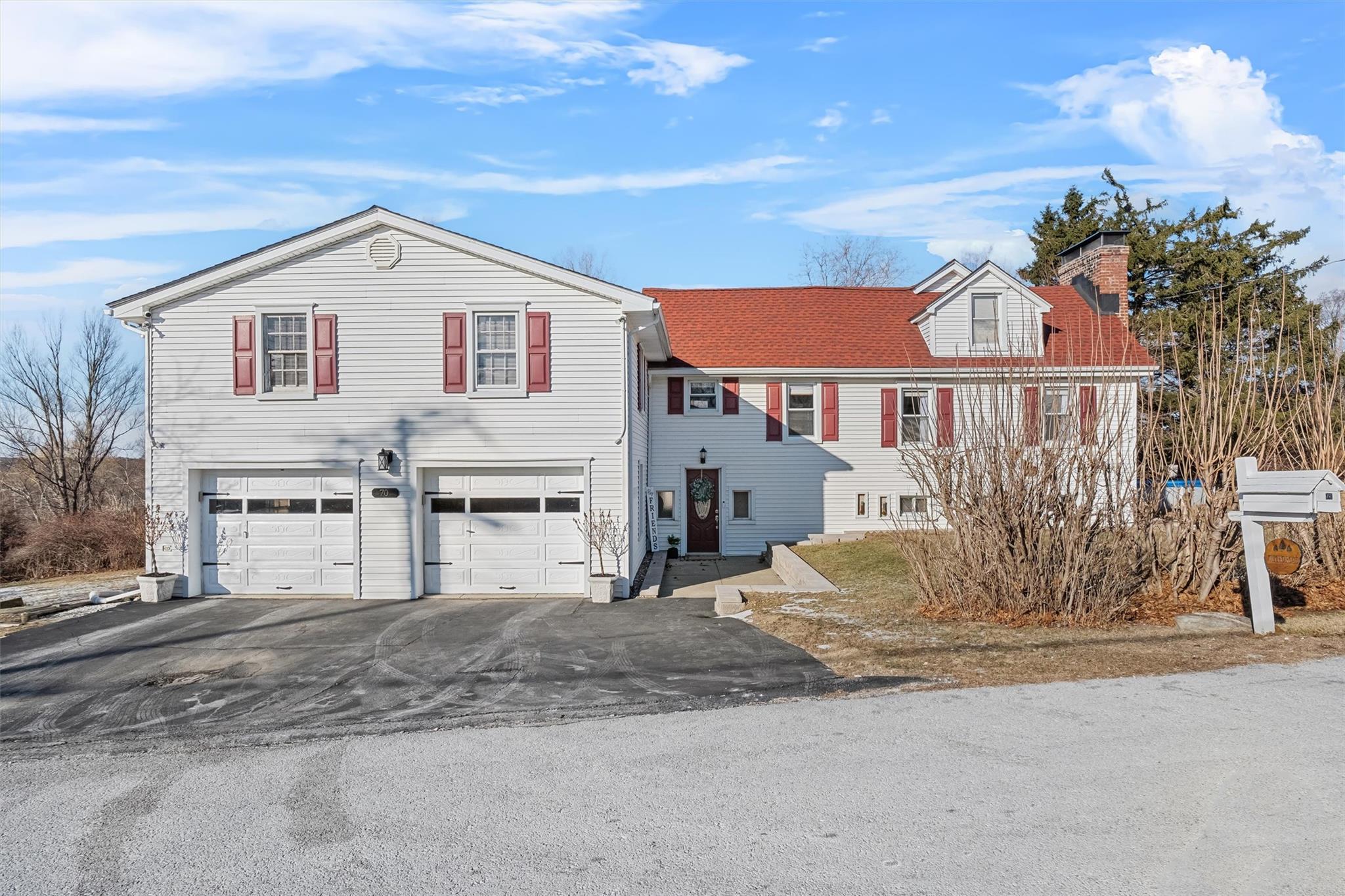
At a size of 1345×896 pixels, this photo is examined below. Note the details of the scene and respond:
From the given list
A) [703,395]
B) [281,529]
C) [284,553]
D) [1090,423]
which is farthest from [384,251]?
[1090,423]

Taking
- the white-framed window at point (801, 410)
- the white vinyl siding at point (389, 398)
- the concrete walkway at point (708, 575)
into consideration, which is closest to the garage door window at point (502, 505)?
Answer: the white vinyl siding at point (389, 398)

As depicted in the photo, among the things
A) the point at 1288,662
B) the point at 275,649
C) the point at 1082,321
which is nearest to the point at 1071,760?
the point at 1288,662

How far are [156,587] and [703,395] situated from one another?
11389mm

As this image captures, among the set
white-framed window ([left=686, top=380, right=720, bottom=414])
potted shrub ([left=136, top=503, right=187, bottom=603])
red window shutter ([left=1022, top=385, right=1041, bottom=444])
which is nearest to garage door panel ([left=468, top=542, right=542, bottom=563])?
potted shrub ([left=136, top=503, right=187, bottom=603])

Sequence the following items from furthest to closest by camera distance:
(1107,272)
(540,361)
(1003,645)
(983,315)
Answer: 1. (1107,272)
2. (983,315)
3. (540,361)
4. (1003,645)

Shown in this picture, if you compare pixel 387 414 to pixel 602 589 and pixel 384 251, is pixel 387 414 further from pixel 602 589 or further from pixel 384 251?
pixel 602 589

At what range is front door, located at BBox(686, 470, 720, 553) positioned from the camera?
20.4m

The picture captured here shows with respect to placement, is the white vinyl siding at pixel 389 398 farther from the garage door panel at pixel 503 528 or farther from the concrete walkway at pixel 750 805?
the concrete walkway at pixel 750 805

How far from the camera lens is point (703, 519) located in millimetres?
20375

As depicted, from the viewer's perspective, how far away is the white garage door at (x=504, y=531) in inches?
566

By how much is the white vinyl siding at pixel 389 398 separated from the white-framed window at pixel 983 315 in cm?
1016

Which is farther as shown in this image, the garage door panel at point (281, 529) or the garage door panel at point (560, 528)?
the garage door panel at point (281, 529)

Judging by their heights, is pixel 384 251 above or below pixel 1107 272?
below

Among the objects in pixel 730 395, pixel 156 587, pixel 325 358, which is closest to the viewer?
pixel 156 587
